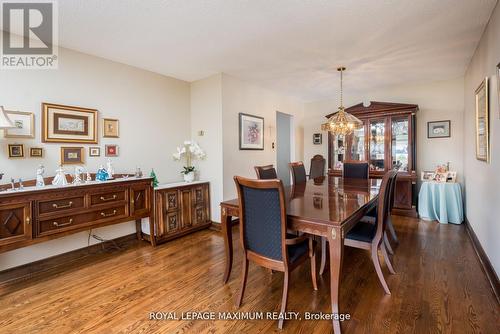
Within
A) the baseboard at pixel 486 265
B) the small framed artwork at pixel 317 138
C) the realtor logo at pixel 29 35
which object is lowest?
the baseboard at pixel 486 265

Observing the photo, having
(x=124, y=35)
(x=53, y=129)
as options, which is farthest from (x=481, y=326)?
(x=53, y=129)

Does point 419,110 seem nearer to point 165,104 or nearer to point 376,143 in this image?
point 376,143

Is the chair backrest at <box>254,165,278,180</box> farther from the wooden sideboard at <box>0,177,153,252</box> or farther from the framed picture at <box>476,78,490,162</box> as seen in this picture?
the framed picture at <box>476,78,490,162</box>

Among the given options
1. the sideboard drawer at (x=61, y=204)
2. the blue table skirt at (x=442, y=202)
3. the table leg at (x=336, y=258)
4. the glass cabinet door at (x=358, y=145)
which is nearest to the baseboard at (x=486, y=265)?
the blue table skirt at (x=442, y=202)

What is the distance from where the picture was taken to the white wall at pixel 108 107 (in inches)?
96.9

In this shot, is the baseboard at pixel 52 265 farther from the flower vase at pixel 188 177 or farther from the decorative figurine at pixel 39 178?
the flower vase at pixel 188 177

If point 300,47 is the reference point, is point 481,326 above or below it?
below

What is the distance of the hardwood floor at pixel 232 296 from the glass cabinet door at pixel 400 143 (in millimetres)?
1825

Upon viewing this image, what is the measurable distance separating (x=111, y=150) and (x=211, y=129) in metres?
1.41

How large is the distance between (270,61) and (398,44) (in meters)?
1.47

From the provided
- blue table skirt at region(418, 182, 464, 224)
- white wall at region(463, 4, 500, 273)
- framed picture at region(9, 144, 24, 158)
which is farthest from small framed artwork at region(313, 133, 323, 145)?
framed picture at region(9, 144, 24, 158)

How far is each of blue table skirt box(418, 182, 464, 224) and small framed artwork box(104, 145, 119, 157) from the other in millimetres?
4650

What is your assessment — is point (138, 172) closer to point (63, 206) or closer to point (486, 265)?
point (63, 206)

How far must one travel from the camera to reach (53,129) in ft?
8.75
